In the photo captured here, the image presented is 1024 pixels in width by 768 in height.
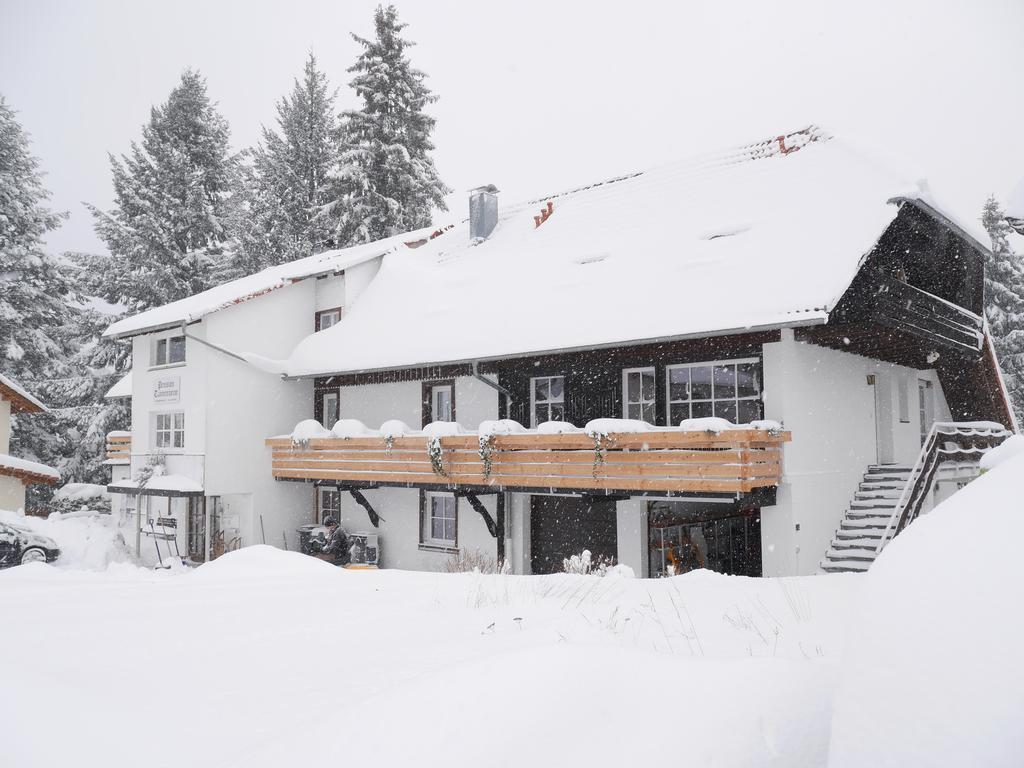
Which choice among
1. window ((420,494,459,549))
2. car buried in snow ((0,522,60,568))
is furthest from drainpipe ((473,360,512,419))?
car buried in snow ((0,522,60,568))

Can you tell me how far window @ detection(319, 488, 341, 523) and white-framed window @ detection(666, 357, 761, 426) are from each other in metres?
10.5

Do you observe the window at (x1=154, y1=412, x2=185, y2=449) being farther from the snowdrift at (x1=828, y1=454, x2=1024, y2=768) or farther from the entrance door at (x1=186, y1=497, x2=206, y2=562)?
the snowdrift at (x1=828, y1=454, x2=1024, y2=768)

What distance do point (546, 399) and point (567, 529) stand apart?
2884 millimetres

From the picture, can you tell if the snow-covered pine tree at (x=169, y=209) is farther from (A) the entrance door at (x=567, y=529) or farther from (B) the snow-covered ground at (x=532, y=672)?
(B) the snow-covered ground at (x=532, y=672)

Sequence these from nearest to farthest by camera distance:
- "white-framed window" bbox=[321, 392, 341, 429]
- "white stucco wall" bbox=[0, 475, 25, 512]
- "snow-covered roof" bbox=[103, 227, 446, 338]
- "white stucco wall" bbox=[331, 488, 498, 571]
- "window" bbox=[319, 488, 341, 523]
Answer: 1. "white stucco wall" bbox=[331, 488, 498, 571]
2. "snow-covered roof" bbox=[103, 227, 446, 338]
3. "window" bbox=[319, 488, 341, 523]
4. "white-framed window" bbox=[321, 392, 341, 429]
5. "white stucco wall" bbox=[0, 475, 25, 512]

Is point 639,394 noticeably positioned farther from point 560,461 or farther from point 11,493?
point 11,493

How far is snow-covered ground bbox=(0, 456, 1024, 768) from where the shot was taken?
282cm

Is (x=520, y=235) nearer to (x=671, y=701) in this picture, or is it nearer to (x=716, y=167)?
(x=716, y=167)

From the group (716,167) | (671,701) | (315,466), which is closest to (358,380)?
(315,466)

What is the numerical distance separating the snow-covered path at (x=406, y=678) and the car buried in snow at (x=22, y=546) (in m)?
13.6

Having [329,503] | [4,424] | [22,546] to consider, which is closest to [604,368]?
[329,503]

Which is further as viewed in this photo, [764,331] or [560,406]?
[560,406]

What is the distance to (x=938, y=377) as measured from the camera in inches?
805

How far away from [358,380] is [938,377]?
1526cm
